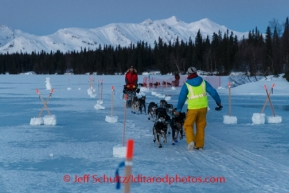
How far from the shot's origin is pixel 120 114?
51.8 feet

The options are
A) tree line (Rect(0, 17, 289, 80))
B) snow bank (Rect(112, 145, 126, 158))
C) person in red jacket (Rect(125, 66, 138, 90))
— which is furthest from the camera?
tree line (Rect(0, 17, 289, 80))

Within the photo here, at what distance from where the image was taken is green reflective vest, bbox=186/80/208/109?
27.5 ft

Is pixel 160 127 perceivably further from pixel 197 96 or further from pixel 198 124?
pixel 197 96

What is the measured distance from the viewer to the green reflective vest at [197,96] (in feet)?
27.5

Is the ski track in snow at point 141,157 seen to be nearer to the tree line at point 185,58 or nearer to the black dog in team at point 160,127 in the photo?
the black dog in team at point 160,127

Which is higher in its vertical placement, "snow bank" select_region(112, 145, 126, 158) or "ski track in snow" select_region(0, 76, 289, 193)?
"snow bank" select_region(112, 145, 126, 158)

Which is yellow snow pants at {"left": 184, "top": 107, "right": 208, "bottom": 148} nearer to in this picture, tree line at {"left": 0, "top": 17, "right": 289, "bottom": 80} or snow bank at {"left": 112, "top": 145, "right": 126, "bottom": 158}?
snow bank at {"left": 112, "top": 145, "right": 126, "bottom": 158}

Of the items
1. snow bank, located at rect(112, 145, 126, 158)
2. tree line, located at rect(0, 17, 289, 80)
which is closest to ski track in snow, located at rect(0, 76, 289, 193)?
snow bank, located at rect(112, 145, 126, 158)

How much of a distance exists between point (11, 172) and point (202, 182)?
10.3ft

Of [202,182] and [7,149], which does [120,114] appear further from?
[202,182]

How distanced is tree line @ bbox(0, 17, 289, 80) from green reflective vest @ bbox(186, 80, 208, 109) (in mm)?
51521

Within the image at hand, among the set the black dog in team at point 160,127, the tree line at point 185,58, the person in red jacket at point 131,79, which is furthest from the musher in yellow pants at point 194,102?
the tree line at point 185,58

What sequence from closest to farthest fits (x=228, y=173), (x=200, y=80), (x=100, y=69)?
(x=228, y=173), (x=200, y=80), (x=100, y=69)

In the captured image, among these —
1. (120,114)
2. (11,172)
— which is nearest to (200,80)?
(11,172)
